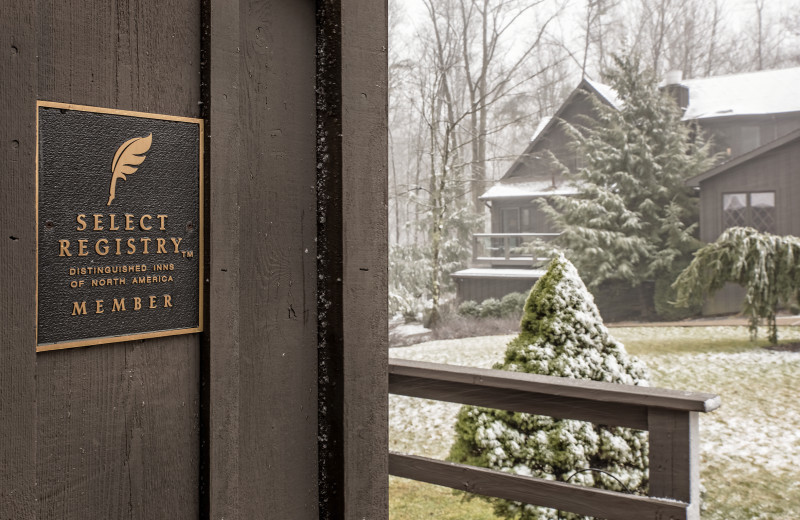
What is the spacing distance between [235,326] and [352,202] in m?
0.42

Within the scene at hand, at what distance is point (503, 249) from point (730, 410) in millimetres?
11987

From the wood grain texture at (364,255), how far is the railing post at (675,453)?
3.44ft

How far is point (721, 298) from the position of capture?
15930 mm

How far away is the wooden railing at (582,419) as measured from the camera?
2047 millimetres

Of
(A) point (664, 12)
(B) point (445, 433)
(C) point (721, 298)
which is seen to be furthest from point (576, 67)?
(B) point (445, 433)

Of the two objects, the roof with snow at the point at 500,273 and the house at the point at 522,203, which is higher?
the house at the point at 522,203

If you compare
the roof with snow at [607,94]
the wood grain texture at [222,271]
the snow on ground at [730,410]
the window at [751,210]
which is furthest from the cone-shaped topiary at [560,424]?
the roof with snow at [607,94]

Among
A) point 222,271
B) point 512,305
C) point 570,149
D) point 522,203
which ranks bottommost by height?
point 512,305

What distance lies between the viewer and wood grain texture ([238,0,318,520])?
54.5 inches

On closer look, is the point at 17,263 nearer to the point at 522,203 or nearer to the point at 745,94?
the point at 522,203

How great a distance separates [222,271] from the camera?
1314 mm

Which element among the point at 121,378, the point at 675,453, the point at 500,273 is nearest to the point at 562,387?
the point at 675,453

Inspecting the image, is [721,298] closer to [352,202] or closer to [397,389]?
[397,389]

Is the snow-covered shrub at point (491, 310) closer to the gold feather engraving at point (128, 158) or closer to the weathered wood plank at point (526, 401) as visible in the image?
the weathered wood plank at point (526, 401)
